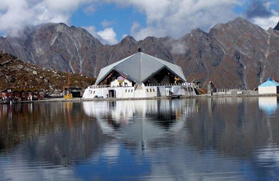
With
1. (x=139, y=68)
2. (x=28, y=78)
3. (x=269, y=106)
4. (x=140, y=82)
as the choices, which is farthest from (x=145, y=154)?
(x=28, y=78)

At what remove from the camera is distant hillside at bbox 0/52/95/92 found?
117 meters

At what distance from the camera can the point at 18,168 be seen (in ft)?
41.5

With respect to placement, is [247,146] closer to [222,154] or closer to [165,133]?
[222,154]

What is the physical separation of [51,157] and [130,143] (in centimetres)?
377

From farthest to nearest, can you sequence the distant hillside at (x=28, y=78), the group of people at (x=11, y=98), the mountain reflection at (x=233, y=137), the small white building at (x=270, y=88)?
the distant hillside at (x=28, y=78) < the small white building at (x=270, y=88) < the group of people at (x=11, y=98) < the mountain reflection at (x=233, y=137)

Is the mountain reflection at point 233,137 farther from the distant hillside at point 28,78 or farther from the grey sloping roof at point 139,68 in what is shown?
the distant hillside at point 28,78

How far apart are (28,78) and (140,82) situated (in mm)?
49332

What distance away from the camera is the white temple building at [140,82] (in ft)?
278

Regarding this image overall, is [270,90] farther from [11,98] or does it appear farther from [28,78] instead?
[28,78]

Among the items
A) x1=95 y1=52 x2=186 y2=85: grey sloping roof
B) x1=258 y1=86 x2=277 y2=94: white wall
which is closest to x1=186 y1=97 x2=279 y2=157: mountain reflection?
x1=95 y1=52 x2=186 y2=85: grey sloping roof

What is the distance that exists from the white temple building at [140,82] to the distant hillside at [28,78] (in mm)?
31758

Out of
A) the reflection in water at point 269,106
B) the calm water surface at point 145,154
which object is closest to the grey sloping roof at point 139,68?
the reflection in water at point 269,106

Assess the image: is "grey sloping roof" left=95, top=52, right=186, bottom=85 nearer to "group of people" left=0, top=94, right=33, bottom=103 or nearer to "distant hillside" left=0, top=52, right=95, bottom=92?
"group of people" left=0, top=94, right=33, bottom=103

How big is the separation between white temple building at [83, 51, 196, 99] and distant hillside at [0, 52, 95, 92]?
31.8 metres
